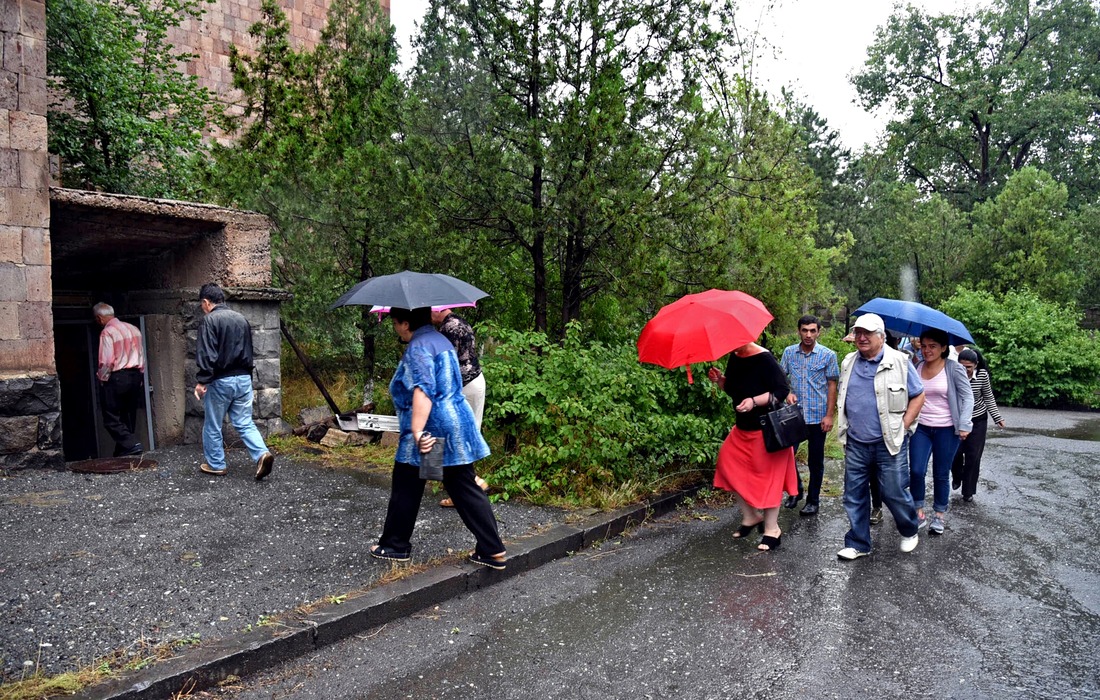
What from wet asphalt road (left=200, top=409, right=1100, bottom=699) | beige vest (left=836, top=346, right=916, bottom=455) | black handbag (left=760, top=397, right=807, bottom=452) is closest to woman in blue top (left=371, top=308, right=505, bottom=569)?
wet asphalt road (left=200, top=409, right=1100, bottom=699)

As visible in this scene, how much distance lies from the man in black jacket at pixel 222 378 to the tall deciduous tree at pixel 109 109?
435cm

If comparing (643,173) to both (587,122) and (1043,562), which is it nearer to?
(587,122)

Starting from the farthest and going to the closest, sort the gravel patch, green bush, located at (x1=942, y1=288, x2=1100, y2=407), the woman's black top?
green bush, located at (x1=942, y1=288, x2=1100, y2=407) < the woman's black top < the gravel patch

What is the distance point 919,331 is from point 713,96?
3.90 metres

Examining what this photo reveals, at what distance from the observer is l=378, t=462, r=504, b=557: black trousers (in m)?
4.78

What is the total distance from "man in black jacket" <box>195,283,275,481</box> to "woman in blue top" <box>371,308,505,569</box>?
2632mm

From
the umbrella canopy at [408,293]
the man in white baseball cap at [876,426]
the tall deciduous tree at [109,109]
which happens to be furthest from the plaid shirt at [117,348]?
the man in white baseball cap at [876,426]

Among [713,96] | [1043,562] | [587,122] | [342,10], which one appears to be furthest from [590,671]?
[342,10]

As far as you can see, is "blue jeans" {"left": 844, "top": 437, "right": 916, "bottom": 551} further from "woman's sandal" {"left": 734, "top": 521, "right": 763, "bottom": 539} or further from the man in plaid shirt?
the man in plaid shirt

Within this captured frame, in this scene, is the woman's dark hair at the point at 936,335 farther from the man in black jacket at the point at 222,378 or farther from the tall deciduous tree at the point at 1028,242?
the tall deciduous tree at the point at 1028,242

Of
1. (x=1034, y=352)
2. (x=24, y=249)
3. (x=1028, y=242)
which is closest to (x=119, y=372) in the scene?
(x=24, y=249)

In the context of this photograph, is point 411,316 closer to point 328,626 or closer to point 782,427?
point 328,626

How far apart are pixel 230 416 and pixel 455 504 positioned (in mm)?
3393

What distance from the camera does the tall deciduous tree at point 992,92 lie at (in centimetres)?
3102
